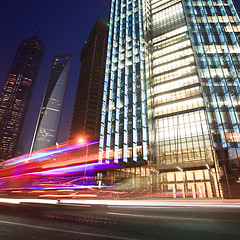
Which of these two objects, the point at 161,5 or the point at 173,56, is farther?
the point at 161,5

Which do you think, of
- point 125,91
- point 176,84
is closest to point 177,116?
point 176,84

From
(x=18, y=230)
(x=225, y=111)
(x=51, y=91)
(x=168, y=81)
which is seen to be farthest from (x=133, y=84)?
(x=51, y=91)

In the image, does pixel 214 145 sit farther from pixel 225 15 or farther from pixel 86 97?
pixel 86 97

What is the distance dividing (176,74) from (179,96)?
23.1 ft

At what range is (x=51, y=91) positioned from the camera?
560ft

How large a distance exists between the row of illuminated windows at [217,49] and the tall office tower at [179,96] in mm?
213

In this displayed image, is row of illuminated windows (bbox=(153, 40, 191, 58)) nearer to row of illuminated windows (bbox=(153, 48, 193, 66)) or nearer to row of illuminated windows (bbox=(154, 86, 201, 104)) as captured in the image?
row of illuminated windows (bbox=(153, 48, 193, 66))

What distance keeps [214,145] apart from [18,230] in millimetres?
36604

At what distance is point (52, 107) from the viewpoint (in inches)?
6437

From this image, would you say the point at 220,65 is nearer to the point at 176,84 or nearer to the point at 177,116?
the point at 176,84

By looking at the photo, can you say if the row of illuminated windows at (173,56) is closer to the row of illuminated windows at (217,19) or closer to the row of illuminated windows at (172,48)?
the row of illuminated windows at (172,48)

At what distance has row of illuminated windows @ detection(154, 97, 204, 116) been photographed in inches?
1609

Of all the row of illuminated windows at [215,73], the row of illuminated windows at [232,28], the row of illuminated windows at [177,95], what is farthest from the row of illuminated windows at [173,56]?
the row of illuminated windows at [177,95]

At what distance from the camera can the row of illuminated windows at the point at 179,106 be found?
40.9 metres
